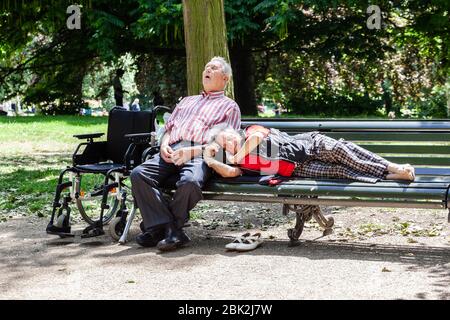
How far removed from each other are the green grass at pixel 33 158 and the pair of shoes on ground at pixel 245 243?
8.65 feet

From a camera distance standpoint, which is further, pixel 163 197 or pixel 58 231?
pixel 58 231

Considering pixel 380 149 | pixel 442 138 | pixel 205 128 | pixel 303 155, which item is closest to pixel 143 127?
pixel 205 128

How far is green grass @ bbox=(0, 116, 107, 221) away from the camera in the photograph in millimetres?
8877

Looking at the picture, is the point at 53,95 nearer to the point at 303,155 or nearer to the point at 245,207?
the point at 245,207

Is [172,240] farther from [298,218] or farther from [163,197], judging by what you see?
[298,218]

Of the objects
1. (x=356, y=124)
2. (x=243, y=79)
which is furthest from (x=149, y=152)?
(x=243, y=79)

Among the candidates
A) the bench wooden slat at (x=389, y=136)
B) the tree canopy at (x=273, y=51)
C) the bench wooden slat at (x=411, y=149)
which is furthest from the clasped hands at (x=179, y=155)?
the tree canopy at (x=273, y=51)

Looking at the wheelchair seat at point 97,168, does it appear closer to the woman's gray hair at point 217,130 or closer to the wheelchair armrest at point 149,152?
the wheelchair armrest at point 149,152

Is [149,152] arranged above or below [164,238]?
above

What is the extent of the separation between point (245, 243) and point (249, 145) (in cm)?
76

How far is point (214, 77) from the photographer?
666cm

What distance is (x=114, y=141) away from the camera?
7.29m

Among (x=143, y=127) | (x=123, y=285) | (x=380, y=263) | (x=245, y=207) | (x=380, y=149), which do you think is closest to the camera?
(x=123, y=285)

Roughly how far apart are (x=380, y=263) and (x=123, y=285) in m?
1.81
